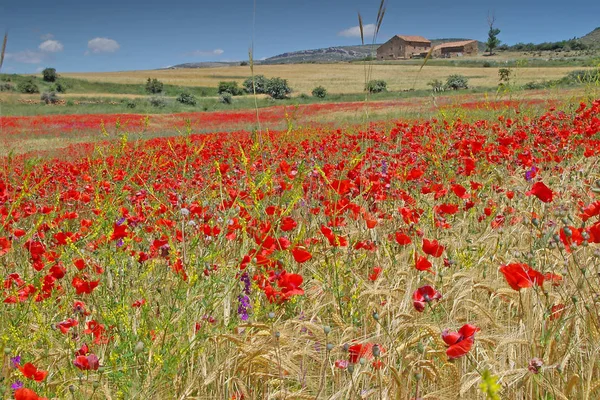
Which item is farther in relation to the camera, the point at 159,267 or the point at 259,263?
the point at 159,267

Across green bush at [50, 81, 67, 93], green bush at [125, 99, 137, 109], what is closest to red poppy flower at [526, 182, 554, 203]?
green bush at [125, 99, 137, 109]

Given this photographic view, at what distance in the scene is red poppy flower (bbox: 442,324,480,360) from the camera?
0.95 m

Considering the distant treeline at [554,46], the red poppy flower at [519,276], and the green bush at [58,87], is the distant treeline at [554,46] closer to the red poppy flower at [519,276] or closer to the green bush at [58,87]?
the green bush at [58,87]

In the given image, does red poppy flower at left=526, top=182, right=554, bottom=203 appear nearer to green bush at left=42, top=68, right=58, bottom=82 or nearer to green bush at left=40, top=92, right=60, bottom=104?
Result: green bush at left=40, top=92, right=60, bottom=104

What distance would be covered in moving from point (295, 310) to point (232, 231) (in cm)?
49

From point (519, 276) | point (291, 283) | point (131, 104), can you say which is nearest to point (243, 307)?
point (291, 283)

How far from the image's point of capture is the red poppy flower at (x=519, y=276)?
3.88 ft

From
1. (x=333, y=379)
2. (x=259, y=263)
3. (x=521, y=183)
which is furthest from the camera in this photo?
(x=521, y=183)

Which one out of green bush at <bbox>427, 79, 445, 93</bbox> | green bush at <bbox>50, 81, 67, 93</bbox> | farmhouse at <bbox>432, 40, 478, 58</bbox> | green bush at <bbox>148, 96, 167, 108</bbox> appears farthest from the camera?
farmhouse at <bbox>432, 40, 478, 58</bbox>

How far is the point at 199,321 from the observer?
1.78m

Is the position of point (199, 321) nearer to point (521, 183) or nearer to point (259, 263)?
point (259, 263)

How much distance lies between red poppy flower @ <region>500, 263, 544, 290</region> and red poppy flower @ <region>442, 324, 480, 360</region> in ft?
0.79

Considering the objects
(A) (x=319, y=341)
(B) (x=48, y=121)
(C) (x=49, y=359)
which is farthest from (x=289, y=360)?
(B) (x=48, y=121)

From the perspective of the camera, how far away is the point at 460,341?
98 cm
